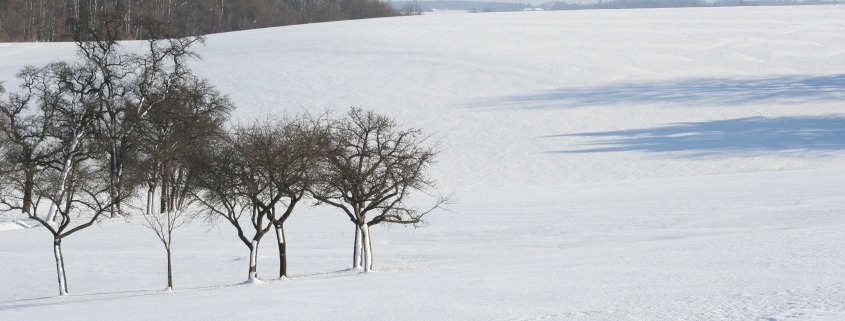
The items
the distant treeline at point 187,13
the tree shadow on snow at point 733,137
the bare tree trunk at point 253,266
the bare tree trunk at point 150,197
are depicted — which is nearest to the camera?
the bare tree trunk at point 253,266

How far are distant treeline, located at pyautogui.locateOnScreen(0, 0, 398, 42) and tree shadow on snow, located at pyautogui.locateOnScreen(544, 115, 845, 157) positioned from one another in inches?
1971

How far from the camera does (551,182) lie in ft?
134

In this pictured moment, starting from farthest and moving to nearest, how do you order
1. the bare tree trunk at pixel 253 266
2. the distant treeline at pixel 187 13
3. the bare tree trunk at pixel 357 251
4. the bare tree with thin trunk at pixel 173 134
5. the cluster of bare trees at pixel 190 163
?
the distant treeline at pixel 187 13
the bare tree with thin trunk at pixel 173 134
the bare tree trunk at pixel 357 251
the cluster of bare trees at pixel 190 163
the bare tree trunk at pixel 253 266

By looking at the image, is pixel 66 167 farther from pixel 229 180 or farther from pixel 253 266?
pixel 253 266

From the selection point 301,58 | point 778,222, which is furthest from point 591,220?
point 301,58

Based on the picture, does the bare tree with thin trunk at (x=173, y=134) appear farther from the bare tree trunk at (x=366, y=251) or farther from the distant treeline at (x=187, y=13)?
the distant treeline at (x=187, y=13)

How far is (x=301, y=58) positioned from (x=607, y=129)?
81.1 ft

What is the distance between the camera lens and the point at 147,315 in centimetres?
1648

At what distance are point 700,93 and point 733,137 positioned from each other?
997 centimetres

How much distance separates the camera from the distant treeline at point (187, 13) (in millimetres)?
102062

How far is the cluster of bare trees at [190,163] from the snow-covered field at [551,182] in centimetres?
151

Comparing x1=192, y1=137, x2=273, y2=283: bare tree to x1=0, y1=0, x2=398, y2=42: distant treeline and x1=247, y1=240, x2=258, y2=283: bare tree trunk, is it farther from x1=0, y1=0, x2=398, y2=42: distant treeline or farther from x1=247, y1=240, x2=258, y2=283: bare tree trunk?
x1=0, y1=0, x2=398, y2=42: distant treeline

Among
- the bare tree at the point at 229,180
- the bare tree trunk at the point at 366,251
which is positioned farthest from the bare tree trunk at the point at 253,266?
the bare tree trunk at the point at 366,251

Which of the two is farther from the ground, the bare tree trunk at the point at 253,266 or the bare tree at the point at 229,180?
the bare tree at the point at 229,180
